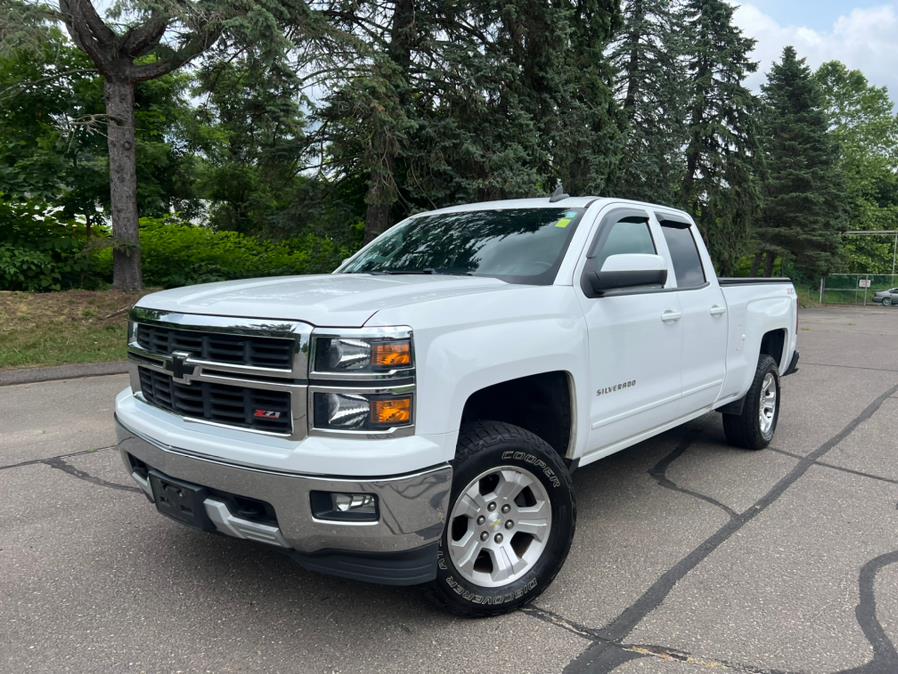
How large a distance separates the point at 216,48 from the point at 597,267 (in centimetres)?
1045

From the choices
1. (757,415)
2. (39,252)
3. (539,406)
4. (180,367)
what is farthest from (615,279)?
(39,252)

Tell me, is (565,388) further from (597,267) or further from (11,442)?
(11,442)

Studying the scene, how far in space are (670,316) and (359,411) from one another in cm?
233

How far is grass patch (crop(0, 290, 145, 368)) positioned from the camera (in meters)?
9.36

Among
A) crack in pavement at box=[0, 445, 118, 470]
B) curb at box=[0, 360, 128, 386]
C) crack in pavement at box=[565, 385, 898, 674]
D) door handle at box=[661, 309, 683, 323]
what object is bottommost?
curb at box=[0, 360, 128, 386]

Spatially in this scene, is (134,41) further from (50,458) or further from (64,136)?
(50,458)

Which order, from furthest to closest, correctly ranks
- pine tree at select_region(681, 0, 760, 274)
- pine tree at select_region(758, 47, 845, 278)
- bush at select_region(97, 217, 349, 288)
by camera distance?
1. pine tree at select_region(758, 47, 845, 278)
2. pine tree at select_region(681, 0, 760, 274)
3. bush at select_region(97, 217, 349, 288)

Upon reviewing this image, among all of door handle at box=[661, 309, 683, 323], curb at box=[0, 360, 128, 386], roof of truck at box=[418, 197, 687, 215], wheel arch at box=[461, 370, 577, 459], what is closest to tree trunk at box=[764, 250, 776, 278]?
curb at box=[0, 360, 128, 386]

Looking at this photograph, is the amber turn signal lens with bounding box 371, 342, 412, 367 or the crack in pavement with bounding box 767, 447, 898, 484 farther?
the crack in pavement with bounding box 767, 447, 898, 484

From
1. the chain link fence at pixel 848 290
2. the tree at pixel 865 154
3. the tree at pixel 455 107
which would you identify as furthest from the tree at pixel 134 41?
the tree at pixel 865 154

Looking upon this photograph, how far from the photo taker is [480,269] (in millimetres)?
3701

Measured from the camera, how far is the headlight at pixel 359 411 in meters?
2.46

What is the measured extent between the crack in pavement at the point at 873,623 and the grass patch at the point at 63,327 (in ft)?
30.1

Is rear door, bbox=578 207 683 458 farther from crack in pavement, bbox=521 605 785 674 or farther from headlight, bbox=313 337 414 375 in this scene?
headlight, bbox=313 337 414 375
